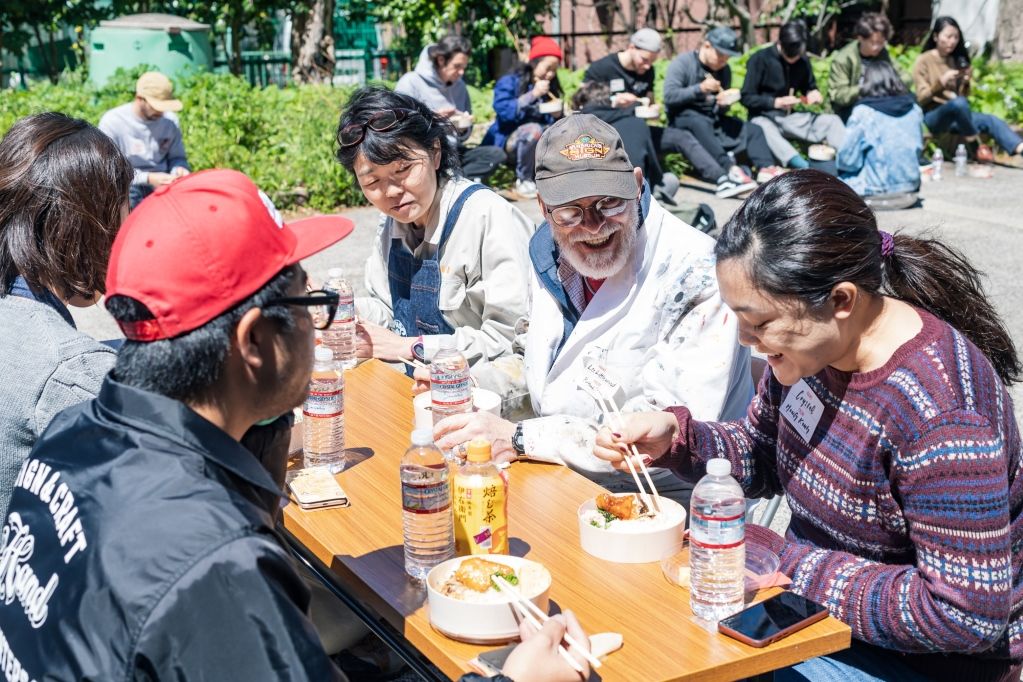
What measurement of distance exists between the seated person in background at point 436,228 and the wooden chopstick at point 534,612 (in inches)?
73.8

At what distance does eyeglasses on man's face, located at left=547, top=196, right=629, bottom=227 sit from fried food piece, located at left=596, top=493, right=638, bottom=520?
0.93 metres

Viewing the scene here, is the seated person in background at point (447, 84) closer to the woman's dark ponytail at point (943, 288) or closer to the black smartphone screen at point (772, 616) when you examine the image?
the woman's dark ponytail at point (943, 288)

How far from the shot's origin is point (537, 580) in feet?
6.86

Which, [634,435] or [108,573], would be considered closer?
[108,573]

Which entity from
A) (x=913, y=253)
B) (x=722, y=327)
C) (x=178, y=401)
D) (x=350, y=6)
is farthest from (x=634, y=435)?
(x=350, y=6)

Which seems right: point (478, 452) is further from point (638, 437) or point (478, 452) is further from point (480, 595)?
point (638, 437)

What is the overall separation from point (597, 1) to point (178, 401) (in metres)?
22.0

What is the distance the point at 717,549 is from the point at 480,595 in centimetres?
45

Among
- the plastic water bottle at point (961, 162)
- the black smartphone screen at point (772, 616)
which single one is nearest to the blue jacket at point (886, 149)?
the plastic water bottle at point (961, 162)

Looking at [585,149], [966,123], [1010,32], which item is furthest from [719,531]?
[1010,32]

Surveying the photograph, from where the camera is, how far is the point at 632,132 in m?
9.59

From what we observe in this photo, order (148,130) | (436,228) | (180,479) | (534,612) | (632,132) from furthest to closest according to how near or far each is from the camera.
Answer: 1. (632,132)
2. (148,130)
3. (436,228)
4. (534,612)
5. (180,479)

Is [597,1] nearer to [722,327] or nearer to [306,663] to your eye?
[722,327]

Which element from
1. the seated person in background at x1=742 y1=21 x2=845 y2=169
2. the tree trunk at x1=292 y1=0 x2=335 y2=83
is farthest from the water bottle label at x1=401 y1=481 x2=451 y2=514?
the tree trunk at x1=292 y1=0 x2=335 y2=83
